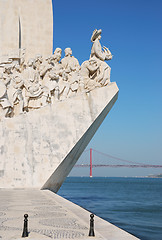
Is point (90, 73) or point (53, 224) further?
point (90, 73)

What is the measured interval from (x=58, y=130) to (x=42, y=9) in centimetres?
431

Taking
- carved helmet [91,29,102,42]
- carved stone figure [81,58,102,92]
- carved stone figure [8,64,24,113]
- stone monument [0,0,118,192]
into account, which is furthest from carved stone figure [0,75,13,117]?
carved helmet [91,29,102,42]

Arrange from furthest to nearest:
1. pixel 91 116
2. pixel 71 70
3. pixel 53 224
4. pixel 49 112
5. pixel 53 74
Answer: pixel 71 70 → pixel 53 74 → pixel 91 116 → pixel 49 112 → pixel 53 224

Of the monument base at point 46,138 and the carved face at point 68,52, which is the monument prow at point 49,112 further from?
the carved face at point 68,52

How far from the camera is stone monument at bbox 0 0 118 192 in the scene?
656cm

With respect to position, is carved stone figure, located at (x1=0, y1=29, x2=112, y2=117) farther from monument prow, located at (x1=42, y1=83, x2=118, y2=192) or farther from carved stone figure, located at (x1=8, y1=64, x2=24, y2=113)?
monument prow, located at (x1=42, y1=83, x2=118, y2=192)

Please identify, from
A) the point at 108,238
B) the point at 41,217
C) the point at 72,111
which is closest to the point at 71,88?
the point at 72,111

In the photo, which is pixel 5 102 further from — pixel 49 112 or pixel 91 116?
pixel 91 116

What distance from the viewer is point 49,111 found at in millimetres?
6906

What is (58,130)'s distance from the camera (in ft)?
22.5

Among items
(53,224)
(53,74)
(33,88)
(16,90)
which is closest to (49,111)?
(33,88)

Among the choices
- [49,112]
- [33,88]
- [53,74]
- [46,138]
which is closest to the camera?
[46,138]

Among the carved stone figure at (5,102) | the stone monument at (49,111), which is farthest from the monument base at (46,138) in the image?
the carved stone figure at (5,102)

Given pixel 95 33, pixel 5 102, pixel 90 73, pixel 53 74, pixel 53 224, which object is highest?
pixel 95 33
